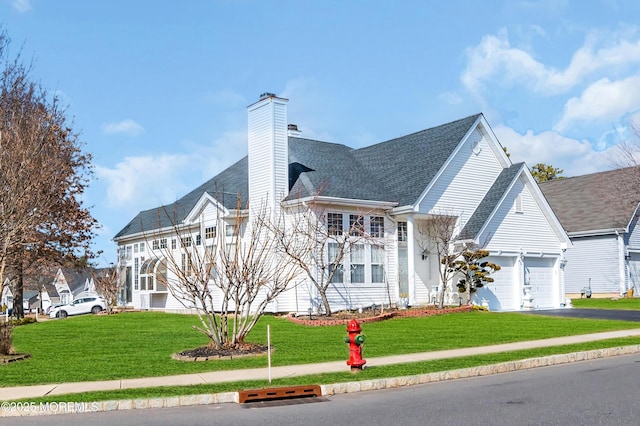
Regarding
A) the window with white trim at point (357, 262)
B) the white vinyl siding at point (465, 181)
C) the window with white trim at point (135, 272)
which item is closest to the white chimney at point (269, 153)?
the window with white trim at point (357, 262)

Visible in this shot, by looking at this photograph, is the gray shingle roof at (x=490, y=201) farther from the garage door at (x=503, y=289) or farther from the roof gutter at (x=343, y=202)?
the roof gutter at (x=343, y=202)

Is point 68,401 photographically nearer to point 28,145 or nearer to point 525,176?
point 28,145

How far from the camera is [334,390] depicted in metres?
11.5

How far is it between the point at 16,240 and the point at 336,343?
10.4 m

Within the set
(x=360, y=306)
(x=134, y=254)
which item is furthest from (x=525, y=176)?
(x=134, y=254)

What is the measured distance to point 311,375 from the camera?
1259 centimetres

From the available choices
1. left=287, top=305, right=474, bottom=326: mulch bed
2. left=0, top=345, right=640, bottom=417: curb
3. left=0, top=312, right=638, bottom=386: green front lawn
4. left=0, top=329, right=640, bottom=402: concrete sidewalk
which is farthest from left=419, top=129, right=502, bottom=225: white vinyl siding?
left=0, top=345, right=640, bottom=417: curb

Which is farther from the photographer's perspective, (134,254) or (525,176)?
(134,254)

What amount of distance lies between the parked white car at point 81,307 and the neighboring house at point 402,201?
9.63 meters

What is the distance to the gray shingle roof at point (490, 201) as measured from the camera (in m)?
29.1

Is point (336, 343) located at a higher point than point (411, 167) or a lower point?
lower

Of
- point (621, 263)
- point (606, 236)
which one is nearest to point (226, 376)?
point (621, 263)

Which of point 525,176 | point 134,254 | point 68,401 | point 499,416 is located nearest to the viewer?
point 499,416

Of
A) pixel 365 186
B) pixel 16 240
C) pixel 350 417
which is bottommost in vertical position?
pixel 350 417
